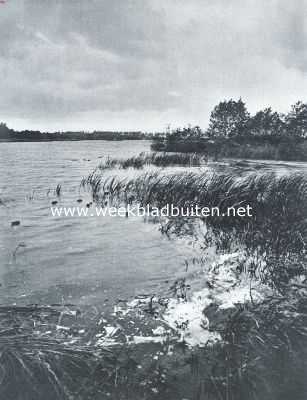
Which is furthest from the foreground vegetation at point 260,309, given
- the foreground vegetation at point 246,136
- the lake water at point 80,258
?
the foreground vegetation at point 246,136

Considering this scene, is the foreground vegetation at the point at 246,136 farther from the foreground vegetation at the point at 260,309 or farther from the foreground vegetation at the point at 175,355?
the foreground vegetation at the point at 175,355

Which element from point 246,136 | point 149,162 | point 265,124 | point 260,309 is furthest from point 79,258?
point 265,124

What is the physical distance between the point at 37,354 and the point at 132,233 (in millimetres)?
5009

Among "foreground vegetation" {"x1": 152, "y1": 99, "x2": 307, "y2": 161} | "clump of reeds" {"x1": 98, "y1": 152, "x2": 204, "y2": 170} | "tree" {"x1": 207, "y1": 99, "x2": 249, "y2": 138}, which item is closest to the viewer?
"clump of reeds" {"x1": 98, "y1": 152, "x2": 204, "y2": 170}

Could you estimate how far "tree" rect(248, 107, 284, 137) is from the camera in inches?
1689

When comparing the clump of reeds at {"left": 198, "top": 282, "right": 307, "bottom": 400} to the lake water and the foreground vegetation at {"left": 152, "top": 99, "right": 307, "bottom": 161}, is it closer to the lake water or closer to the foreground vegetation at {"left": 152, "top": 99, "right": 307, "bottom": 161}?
the lake water

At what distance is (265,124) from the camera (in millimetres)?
43531

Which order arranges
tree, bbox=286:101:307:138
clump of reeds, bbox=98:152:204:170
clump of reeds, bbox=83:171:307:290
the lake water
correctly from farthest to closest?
tree, bbox=286:101:307:138 → clump of reeds, bbox=98:152:204:170 → clump of reeds, bbox=83:171:307:290 → the lake water

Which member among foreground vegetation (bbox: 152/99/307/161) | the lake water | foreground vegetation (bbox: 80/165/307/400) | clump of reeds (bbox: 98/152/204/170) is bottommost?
the lake water

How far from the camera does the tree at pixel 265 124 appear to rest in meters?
42.9

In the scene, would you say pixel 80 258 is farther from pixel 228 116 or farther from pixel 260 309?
pixel 228 116

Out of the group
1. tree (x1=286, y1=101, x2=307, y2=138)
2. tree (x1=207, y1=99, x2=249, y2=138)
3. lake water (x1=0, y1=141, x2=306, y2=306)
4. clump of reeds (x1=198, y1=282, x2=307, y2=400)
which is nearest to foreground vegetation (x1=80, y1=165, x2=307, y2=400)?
clump of reeds (x1=198, y1=282, x2=307, y2=400)

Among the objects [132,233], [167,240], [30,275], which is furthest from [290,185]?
[30,275]

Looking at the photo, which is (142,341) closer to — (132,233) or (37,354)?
(37,354)
